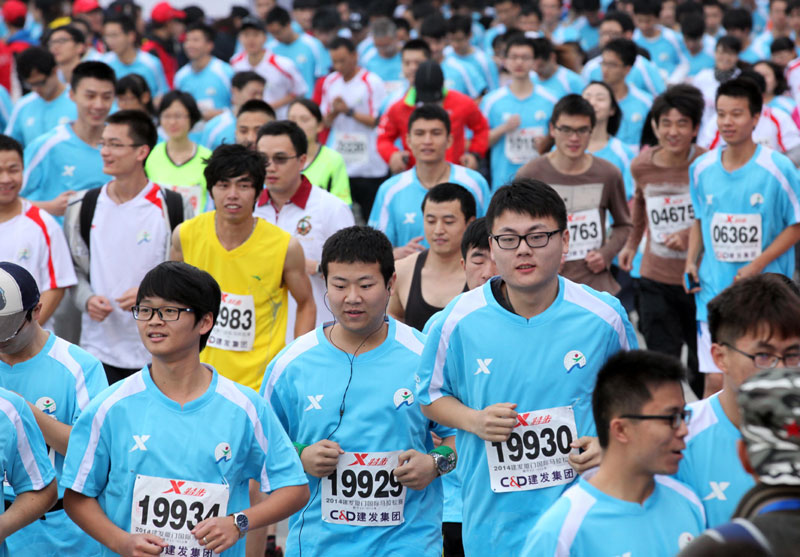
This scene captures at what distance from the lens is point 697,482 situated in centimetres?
374

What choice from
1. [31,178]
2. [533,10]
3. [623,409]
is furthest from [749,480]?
[533,10]

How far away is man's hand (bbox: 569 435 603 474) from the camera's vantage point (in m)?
4.22

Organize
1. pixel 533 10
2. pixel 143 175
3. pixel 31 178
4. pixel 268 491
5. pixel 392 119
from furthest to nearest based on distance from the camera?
pixel 533 10 → pixel 392 119 → pixel 31 178 → pixel 143 175 → pixel 268 491

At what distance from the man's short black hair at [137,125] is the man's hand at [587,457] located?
4145 mm

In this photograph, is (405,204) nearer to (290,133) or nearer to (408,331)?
(290,133)

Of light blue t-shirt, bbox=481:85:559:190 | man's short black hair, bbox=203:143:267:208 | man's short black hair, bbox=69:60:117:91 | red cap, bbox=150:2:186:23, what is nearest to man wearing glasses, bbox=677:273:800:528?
man's short black hair, bbox=203:143:267:208

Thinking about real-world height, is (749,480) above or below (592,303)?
below

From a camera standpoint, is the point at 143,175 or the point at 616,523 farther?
the point at 143,175

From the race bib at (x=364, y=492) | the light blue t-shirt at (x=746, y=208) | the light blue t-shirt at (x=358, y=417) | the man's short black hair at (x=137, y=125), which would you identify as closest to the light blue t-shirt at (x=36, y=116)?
the man's short black hair at (x=137, y=125)

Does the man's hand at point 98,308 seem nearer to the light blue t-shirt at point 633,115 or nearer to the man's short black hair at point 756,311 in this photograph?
the man's short black hair at point 756,311

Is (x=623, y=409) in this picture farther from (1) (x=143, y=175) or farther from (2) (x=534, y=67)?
(2) (x=534, y=67)

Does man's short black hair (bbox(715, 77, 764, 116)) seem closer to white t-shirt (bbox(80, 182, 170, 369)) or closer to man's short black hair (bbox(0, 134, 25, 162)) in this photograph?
white t-shirt (bbox(80, 182, 170, 369))

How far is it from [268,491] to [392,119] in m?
6.96

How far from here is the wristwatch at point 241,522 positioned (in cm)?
424
